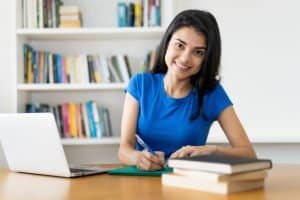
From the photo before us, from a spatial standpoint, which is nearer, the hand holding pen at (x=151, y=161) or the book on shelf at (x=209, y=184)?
the book on shelf at (x=209, y=184)

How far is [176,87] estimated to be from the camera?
2.03 m

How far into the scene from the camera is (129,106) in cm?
199

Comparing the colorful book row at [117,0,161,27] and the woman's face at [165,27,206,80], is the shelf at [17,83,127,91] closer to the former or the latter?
the colorful book row at [117,0,161,27]

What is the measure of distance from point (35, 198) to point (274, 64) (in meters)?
2.17

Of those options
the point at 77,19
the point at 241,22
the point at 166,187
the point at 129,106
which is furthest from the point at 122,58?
the point at 166,187

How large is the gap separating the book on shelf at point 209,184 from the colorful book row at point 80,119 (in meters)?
1.72

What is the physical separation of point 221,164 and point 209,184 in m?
0.06

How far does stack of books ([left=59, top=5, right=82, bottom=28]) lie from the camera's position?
9.78ft

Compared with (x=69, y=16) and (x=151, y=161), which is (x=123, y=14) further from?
(x=151, y=161)

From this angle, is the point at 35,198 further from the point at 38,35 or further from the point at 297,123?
the point at 297,123

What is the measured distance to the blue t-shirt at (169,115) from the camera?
1.93 meters

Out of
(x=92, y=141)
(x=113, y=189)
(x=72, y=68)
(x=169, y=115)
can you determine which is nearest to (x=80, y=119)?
(x=92, y=141)

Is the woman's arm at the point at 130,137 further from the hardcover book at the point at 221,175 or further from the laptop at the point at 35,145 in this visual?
the hardcover book at the point at 221,175

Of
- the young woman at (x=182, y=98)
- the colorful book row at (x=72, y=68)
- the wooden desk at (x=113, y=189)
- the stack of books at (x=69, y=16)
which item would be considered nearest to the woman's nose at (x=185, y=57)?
the young woman at (x=182, y=98)
